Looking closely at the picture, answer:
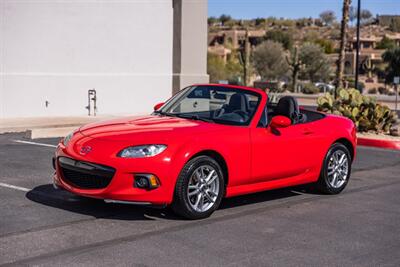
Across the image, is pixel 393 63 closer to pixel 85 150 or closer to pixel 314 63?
pixel 314 63

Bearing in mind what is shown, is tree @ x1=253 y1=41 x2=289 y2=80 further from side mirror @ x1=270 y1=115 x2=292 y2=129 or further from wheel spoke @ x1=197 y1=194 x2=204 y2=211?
wheel spoke @ x1=197 y1=194 x2=204 y2=211

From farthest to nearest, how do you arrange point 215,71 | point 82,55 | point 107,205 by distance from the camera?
point 215,71
point 82,55
point 107,205

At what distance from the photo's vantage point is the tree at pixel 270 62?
7175 centimetres

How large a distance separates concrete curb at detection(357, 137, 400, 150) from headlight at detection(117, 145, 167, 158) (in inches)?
380

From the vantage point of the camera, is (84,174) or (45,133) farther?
(45,133)

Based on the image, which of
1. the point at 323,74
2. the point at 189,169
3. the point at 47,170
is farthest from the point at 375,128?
the point at 323,74

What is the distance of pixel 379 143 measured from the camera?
52.6ft

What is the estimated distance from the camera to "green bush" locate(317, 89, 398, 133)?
57.6ft

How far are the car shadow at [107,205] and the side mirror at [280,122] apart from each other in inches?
41.8

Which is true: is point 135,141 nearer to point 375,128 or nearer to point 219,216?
point 219,216

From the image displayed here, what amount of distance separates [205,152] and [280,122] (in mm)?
1233

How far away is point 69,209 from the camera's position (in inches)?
313

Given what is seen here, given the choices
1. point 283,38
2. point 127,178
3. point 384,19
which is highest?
point 384,19

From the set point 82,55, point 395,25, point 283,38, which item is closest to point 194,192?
point 82,55
